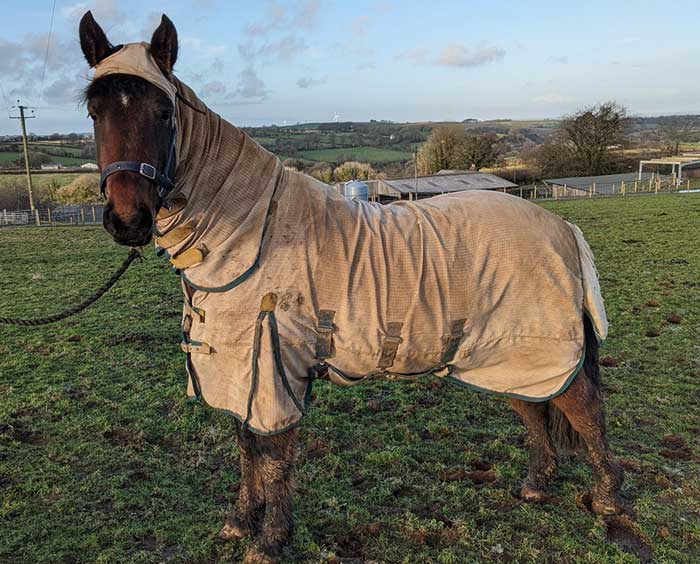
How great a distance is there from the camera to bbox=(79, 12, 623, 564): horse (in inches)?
103

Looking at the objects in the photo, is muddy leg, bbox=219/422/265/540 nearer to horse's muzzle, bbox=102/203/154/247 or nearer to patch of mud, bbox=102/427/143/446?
horse's muzzle, bbox=102/203/154/247

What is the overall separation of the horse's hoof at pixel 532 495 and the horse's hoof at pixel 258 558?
168 cm

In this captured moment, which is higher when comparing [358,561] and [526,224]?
[526,224]

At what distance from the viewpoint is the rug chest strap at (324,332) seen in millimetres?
2965

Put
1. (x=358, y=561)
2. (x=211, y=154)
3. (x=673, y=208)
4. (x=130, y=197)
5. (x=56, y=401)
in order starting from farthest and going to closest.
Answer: (x=673, y=208), (x=56, y=401), (x=358, y=561), (x=211, y=154), (x=130, y=197)

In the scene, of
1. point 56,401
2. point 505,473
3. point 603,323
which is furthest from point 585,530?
point 56,401

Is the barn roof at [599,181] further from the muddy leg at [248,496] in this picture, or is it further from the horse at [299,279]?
the muddy leg at [248,496]

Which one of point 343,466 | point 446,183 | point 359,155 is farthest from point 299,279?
point 359,155

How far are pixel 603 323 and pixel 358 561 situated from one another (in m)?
2.02

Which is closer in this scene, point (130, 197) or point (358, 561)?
point (130, 197)

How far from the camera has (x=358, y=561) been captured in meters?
3.10

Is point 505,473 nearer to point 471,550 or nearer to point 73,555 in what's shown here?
point 471,550

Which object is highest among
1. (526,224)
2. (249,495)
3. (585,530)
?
(526,224)

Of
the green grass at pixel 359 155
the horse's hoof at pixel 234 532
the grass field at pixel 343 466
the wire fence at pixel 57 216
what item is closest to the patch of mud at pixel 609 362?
the grass field at pixel 343 466
